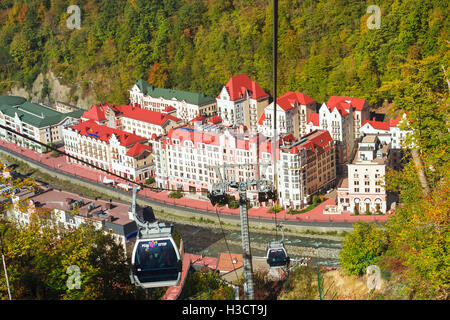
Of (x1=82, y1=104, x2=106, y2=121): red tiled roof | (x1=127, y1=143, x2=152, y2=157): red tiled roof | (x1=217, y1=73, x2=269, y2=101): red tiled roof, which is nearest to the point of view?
(x1=127, y1=143, x2=152, y2=157): red tiled roof

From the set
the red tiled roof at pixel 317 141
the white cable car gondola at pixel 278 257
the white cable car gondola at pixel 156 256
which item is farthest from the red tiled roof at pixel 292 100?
the white cable car gondola at pixel 156 256

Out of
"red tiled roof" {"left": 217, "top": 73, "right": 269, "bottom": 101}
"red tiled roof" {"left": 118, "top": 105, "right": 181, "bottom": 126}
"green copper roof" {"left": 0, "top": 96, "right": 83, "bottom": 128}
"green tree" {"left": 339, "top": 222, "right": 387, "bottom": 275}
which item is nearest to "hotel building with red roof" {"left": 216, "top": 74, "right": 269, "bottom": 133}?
"red tiled roof" {"left": 217, "top": 73, "right": 269, "bottom": 101}

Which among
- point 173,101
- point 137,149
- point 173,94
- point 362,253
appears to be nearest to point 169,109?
point 173,101

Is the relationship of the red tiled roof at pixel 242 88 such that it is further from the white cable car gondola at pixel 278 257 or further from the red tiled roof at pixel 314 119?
the white cable car gondola at pixel 278 257

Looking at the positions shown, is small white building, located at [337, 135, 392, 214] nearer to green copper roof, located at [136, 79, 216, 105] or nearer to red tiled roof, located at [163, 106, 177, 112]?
green copper roof, located at [136, 79, 216, 105]
